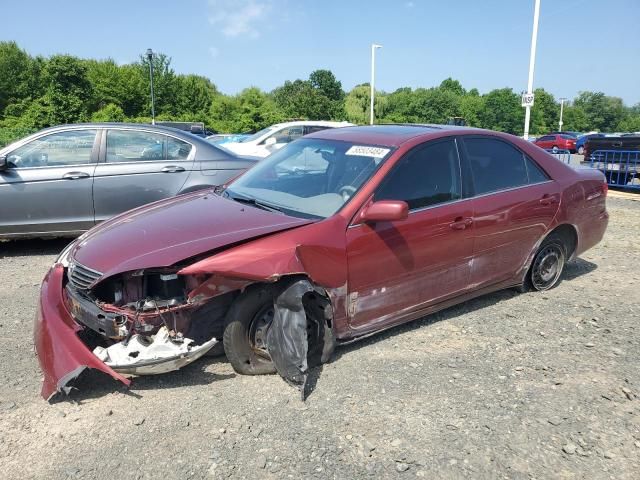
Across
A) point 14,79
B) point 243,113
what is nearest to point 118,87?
point 14,79

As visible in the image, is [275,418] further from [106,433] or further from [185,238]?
[185,238]

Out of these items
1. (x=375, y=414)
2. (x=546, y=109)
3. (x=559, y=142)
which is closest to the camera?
A: (x=375, y=414)

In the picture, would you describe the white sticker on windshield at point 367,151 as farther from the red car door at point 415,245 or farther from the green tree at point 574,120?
the green tree at point 574,120

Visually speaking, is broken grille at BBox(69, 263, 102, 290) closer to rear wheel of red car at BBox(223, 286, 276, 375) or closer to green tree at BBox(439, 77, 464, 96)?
rear wheel of red car at BBox(223, 286, 276, 375)

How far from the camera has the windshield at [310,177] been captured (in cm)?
Answer: 367

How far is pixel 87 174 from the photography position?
6.10 meters

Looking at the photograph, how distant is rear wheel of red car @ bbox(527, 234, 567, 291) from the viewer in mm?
4918

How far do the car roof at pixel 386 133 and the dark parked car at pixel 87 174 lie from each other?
2481mm

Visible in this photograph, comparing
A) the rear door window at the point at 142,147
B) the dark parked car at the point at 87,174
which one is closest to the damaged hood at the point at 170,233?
the dark parked car at the point at 87,174

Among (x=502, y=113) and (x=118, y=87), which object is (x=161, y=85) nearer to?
(x=118, y=87)

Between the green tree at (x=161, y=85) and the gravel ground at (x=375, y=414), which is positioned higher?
the green tree at (x=161, y=85)

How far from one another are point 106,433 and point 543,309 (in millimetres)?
3742

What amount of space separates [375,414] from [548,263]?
9.48ft

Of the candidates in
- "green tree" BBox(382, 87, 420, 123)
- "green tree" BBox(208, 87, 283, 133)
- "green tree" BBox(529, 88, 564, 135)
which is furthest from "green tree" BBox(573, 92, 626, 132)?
"green tree" BBox(208, 87, 283, 133)
